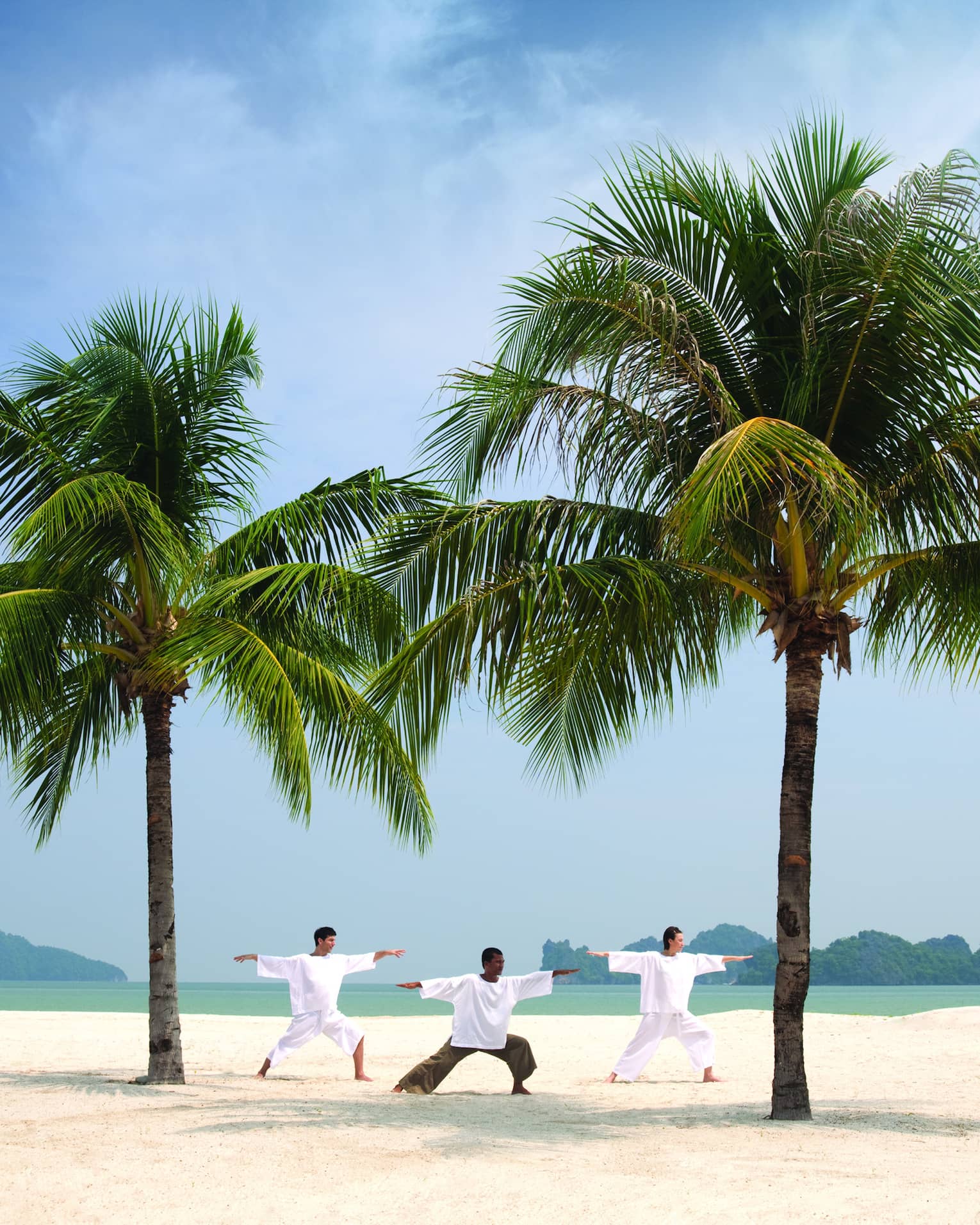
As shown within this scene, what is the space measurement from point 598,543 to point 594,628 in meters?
0.79

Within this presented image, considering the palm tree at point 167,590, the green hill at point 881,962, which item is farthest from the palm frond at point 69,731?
the green hill at point 881,962

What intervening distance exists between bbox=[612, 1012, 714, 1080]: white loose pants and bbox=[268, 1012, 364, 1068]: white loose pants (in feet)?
7.99

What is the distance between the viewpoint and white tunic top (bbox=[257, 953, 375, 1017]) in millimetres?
11211

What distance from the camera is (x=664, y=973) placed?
11.4m

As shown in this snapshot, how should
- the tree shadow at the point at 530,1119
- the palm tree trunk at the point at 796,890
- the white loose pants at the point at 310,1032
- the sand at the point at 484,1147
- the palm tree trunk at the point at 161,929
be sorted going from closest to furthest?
the sand at the point at 484,1147
the tree shadow at the point at 530,1119
the palm tree trunk at the point at 796,890
the palm tree trunk at the point at 161,929
the white loose pants at the point at 310,1032

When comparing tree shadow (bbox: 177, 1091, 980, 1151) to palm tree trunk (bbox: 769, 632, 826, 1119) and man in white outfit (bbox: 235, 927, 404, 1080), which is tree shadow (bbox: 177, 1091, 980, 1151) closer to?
palm tree trunk (bbox: 769, 632, 826, 1119)

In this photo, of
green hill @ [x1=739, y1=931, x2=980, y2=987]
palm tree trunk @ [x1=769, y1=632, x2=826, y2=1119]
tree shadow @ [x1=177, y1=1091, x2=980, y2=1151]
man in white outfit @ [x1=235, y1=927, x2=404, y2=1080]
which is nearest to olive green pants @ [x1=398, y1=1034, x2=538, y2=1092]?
tree shadow @ [x1=177, y1=1091, x2=980, y2=1151]

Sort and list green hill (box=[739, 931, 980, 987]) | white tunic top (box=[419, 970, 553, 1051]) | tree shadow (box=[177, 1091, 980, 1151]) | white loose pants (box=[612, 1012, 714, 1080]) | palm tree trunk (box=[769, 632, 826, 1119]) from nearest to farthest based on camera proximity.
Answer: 1. tree shadow (box=[177, 1091, 980, 1151])
2. palm tree trunk (box=[769, 632, 826, 1119])
3. white tunic top (box=[419, 970, 553, 1051])
4. white loose pants (box=[612, 1012, 714, 1080])
5. green hill (box=[739, 931, 980, 987])

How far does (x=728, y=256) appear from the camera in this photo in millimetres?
8828

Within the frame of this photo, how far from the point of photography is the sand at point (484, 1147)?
5.88m

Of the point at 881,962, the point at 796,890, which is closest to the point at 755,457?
the point at 796,890

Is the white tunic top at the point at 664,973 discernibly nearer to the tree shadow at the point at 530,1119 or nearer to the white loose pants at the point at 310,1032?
the tree shadow at the point at 530,1119

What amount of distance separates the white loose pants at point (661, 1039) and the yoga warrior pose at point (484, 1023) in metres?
1.30

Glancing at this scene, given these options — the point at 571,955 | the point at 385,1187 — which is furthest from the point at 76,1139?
the point at 571,955
